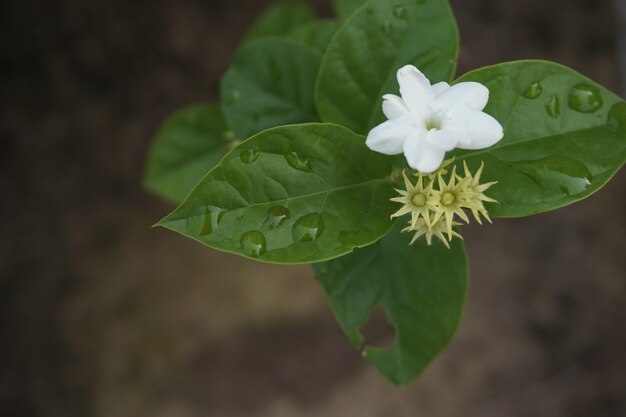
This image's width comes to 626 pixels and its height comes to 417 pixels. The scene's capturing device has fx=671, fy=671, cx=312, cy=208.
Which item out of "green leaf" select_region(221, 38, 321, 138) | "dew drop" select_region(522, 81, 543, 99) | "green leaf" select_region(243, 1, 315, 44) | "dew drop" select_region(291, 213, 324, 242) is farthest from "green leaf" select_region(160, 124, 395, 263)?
"green leaf" select_region(243, 1, 315, 44)

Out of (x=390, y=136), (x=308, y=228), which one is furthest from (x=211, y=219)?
(x=390, y=136)

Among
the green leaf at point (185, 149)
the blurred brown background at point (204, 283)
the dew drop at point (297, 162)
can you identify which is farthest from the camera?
the blurred brown background at point (204, 283)

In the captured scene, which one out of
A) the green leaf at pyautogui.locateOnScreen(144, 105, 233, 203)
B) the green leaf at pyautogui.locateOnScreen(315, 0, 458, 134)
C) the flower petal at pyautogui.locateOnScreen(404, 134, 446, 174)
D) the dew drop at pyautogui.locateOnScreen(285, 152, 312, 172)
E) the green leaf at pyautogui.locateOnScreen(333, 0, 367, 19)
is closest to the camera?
the flower petal at pyautogui.locateOnScreen(404, 134, 446, 174)

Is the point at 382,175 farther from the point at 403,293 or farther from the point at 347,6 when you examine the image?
the point at 347,6

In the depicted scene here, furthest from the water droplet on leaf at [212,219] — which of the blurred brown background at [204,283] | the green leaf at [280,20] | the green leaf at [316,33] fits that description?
the blurred brown background at [204,283]

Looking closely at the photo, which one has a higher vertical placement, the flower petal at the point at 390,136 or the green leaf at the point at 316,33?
the flower petal at the point at 390,136

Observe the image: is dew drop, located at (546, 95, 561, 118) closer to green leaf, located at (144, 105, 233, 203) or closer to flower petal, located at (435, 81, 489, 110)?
flower petal, located at (435, 81, 489, 110)

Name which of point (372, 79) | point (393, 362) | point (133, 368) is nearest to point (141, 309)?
point (133, 368)

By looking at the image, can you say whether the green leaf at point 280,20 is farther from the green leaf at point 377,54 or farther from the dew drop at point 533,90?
the dew drop at point 533,90
